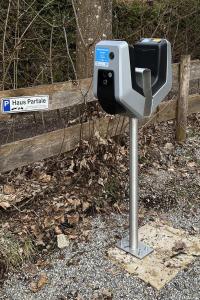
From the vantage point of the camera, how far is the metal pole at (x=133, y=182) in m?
2.94

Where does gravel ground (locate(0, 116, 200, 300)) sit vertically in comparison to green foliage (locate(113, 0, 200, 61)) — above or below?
below

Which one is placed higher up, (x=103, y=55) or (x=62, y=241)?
(x=103, y=55)

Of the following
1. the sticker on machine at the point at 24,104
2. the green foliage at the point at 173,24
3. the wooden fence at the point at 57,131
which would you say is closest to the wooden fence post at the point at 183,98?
the wooden fence at the point at 57,131

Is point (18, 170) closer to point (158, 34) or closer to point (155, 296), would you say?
point (155, 296)

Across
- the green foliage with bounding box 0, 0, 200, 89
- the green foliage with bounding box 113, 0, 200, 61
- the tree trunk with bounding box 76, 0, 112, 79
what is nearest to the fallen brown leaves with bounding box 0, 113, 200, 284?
the green foliage with bounding box 0, 0, 200, 89

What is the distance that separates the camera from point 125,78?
2.55m

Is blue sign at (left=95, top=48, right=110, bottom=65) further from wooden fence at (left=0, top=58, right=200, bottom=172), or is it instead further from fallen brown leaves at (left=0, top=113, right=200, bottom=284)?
fallen brown leaves at (left=0, top=113, right=200, bottom=284)

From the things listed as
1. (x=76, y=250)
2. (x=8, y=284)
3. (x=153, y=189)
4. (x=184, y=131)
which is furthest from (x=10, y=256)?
(x=184, y=131)

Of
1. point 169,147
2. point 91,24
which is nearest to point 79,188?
point 169,147

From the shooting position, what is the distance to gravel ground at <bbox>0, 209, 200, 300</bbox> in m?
2.80

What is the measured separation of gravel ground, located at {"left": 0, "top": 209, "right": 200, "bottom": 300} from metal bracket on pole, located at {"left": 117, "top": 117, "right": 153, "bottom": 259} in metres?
0.19

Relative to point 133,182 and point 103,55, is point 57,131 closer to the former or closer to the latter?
point 133,182

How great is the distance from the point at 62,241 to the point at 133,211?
2.23 ft

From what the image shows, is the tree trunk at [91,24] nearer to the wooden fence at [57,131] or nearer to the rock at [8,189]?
the wooden fence at [57,131]
